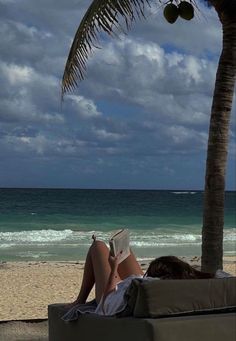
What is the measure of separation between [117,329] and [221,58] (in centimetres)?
281

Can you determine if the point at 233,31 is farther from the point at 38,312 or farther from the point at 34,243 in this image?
the point at 34,243

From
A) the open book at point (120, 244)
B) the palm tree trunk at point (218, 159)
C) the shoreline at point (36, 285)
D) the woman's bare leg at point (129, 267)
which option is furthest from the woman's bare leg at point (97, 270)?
the shoreline at point (36, 285)

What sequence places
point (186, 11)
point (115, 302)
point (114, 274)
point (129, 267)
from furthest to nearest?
point (186, 11), point (129, 267), point (114, 274), point (115, 302)

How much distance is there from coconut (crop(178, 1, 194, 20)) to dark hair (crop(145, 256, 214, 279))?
2106 mm

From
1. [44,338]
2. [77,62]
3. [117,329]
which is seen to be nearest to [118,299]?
[117,329]

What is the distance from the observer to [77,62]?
19.1 ft

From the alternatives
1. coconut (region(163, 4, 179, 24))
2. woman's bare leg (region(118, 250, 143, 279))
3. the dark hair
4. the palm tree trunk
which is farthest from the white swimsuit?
coconut (region(163, 4, 179, 24))

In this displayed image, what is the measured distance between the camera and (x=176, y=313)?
3818 millimetres

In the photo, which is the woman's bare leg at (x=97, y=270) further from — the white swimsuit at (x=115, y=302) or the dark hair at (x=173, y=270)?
the dark hair at (x=173, y=270)

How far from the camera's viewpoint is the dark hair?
419 cm

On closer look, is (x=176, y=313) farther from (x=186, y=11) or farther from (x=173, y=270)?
(x=186, y=11)

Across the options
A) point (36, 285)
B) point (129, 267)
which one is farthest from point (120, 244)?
point (36, 285)

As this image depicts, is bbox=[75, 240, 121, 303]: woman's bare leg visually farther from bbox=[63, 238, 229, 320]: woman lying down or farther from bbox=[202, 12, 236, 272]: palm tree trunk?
bbox=[202, 12, 236, 272]: palm tree trunk

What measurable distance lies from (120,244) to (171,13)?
78.5 inches
